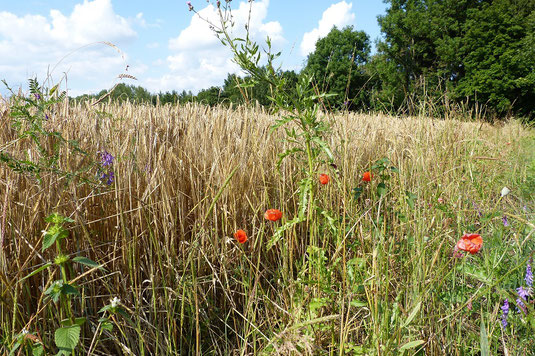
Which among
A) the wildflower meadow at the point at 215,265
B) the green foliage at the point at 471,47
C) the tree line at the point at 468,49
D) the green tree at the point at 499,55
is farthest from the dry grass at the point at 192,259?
the green tree at the point at 499,55

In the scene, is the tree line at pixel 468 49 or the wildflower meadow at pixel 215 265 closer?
the wildflower meadow at pixel 215 265

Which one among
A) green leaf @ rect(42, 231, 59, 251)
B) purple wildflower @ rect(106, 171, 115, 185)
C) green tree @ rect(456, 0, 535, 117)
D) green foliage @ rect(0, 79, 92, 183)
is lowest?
green leaf @ rect(42, 231, 59, 251)

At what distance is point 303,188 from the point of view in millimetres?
1364

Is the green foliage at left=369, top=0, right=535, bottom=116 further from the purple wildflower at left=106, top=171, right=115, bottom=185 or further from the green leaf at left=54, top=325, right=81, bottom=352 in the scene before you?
the green leaf at left=54, top=325, right=81, bottom=352

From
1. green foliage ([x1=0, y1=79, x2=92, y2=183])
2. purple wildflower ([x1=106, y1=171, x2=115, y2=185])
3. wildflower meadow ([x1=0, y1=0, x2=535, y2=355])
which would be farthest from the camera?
purple wildflower ([x1=106, y1=171, x2=115, y2=185])

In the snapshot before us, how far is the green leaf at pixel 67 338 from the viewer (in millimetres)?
925

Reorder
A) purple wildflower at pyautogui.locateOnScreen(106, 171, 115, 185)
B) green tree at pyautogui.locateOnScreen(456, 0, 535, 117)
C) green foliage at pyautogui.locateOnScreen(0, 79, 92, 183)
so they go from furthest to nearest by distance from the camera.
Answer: green tree at pyautogui.locateOnScreen(456, 0, 535, 117)
purple wildflower at pyautogui.locateOnScreen(106, 171, 115, 185)
green foliage at pyautogui.locateOnScreen(0, 79, 92, 183)

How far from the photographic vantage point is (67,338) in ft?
3.09

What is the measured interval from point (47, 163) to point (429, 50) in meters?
31.0

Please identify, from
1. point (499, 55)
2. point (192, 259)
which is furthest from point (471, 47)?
point (192, 259)

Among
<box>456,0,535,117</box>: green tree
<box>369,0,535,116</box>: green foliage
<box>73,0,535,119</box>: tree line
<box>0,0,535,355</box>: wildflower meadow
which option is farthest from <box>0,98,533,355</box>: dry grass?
<box>456,0,535,117</box>: green tree

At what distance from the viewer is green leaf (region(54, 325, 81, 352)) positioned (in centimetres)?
92

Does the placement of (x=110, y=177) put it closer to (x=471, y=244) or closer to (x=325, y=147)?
(x=325, y=147)

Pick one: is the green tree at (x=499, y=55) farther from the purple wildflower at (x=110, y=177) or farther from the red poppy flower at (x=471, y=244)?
the purple wildflower at (x=110, y=177)
